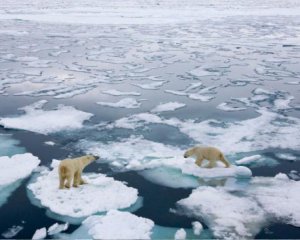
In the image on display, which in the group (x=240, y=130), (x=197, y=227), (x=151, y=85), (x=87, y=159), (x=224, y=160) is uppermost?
(x=87, y=159)

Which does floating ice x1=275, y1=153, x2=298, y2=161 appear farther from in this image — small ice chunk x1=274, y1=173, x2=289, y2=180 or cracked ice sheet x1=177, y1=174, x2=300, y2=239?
cracked ice sheet x1=177, y1=174, x2=300, y2=239

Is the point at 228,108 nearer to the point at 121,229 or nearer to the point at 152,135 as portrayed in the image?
the point at 152,135

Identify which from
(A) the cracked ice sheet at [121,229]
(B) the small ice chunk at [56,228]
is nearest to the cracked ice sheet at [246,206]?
(A) the cracked ice sheet at [121,229]

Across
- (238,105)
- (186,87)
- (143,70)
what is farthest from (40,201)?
(143,70)

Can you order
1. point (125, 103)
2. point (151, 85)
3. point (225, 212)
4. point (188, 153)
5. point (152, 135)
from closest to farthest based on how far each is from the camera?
point (225, 212) → point (188, 153) → point (152, 135) → point (125, 103) → point (151, 85)

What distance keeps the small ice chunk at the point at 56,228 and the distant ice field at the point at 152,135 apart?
0.06ft

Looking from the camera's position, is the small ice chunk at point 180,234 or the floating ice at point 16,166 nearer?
the small ice chunk at point 180,234

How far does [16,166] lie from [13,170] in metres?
0.16

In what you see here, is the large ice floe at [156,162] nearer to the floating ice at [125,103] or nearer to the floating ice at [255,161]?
the floating ice at [255,161]

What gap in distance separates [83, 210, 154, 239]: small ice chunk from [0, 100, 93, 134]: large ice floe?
355 cm

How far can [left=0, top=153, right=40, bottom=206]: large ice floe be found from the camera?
6.22 meters

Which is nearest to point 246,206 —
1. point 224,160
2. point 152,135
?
point 224,160

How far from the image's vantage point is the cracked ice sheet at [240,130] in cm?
796

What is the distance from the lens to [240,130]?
8.67m
